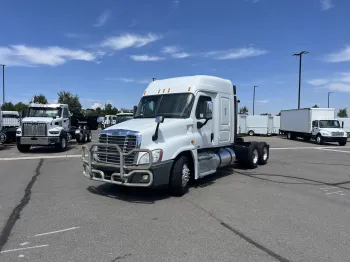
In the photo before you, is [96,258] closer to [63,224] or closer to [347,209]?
[63,224]

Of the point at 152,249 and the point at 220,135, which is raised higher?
the point at 220,135

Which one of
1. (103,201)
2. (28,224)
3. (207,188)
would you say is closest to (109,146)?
(103,201)

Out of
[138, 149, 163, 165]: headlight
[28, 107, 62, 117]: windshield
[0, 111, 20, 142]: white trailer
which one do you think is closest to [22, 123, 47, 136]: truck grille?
[28, 107, 62, 117]: windshield

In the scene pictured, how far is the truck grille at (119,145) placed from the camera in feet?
21.6

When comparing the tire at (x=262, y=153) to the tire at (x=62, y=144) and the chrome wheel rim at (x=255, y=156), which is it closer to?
the chrome wheel rim at (x=255, y=156)

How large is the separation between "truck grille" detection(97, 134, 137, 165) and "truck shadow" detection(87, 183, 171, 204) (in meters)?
0.87

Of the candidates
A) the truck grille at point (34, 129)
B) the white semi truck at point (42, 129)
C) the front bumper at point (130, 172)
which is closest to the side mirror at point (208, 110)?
the front bumper at point (130, 172)

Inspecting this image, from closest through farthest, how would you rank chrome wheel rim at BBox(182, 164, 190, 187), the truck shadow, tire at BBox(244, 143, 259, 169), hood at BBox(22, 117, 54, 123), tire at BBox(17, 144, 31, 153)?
the truck shadow
chrome wheel rim at BBox(182, 164, 190, 187)
tire at BBox(244, 143, 259, 169)
hood at BBox(22, 117, 54, 123)
tire at BBox(17, 144, 31, 153)

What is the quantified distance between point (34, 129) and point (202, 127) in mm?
11226

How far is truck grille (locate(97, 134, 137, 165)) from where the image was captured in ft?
21.6

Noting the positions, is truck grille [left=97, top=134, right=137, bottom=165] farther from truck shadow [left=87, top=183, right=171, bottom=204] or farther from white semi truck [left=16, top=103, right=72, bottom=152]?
white semi truck [left=16, top=103, right=72, bottom=152]

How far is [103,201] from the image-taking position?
263 inches

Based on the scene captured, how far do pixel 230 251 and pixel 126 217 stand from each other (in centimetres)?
217

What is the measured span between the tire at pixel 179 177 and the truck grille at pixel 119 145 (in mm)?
1036
